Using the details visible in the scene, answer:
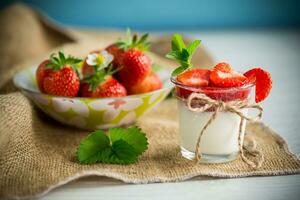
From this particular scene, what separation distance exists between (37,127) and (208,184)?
1.45 feet

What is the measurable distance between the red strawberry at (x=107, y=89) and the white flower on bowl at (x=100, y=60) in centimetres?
3

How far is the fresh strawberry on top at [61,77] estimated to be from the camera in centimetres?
121

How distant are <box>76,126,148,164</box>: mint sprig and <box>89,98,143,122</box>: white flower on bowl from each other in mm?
140

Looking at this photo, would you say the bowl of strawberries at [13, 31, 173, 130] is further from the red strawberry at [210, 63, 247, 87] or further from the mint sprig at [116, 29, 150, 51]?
the red strawberry at [210, 63, 247, 87]

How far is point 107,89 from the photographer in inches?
48.3

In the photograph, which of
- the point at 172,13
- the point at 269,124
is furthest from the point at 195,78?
the point at 172,13

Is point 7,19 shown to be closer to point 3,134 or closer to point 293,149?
point 3,134

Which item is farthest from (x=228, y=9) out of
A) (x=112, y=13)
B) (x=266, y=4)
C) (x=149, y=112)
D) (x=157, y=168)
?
(x=157, y=168)

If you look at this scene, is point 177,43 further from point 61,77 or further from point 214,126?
point 61,77

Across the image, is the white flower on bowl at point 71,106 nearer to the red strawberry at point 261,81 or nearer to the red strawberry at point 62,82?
the red strawberry at point 62,82

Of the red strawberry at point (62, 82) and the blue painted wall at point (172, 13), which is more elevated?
the red strawberry at point (62, 82)

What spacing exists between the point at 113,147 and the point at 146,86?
10.1 inches

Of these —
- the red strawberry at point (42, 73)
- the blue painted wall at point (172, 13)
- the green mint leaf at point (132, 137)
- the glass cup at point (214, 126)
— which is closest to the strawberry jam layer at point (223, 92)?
the glass cup at point (214, 126)

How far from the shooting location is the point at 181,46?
3.51 feet
